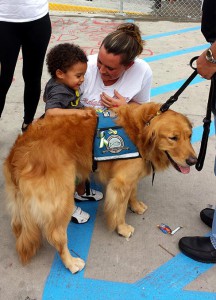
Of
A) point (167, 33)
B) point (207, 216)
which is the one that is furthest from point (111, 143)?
point (167, 33)

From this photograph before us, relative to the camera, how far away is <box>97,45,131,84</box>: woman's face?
237 centimetres

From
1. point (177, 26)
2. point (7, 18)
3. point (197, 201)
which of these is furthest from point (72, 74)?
point (177, 26)

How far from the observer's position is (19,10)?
277 centimetres

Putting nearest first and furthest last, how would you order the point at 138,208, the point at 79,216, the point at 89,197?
the point at 79,216
the point at 138,208
the point at 89,197

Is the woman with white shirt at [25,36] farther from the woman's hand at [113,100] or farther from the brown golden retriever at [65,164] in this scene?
the brown golden retriever at [65,164]

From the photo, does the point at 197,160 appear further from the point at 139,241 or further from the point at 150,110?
the point at 139,241

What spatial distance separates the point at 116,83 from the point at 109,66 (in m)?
0.25

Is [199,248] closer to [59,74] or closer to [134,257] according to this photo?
[134,257]

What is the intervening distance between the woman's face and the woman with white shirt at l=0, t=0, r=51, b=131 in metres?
0.80

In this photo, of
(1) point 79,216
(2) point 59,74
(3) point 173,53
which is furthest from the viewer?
(3) point 173,53

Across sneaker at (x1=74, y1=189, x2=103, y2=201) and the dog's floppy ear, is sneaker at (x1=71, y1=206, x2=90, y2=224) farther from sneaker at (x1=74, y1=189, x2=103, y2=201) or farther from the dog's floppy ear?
the dog's floppy ear

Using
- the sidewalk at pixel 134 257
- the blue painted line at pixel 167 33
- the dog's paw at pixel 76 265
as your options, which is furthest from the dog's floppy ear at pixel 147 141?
the blue painted line at pixel 167 33

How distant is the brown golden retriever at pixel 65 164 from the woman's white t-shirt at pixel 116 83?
0.39m

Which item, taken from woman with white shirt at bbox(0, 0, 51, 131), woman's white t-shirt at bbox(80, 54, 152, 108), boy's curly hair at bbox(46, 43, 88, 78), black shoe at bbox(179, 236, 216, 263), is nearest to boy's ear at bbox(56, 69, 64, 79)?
boy's curly hair at bbox(46, 43, 88, 78)
